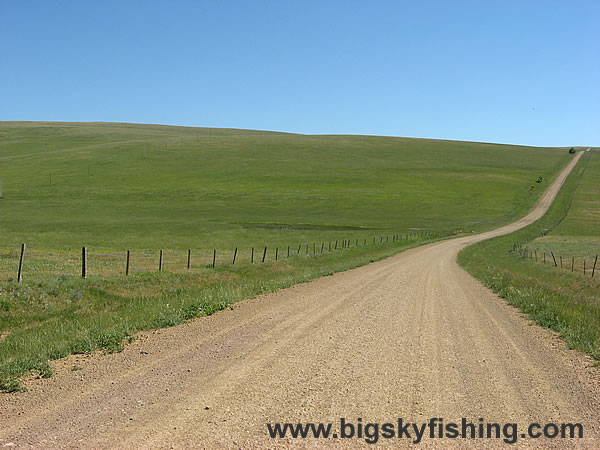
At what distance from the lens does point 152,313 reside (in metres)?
12.7

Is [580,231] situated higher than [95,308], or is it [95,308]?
[580,231]

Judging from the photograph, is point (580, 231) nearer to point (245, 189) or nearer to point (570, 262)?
point (570, 262)

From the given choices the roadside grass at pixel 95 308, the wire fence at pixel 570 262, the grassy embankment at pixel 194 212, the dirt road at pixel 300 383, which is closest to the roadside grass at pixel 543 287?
the wire fence at pixel 570 262

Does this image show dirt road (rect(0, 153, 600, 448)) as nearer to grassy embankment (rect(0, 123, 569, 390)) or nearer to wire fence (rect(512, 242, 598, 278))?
grassy embankment (rect(0, 123, 569, 390))

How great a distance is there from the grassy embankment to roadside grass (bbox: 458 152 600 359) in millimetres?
7469

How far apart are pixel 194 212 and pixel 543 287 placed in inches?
2413

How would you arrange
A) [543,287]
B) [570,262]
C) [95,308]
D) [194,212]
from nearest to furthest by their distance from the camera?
[95,308] → [543,287] → [570,262] → [194,212]

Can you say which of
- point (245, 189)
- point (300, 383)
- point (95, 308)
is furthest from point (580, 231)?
point (300, 383)

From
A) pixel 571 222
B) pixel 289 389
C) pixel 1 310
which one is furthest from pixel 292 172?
pixel 289 389

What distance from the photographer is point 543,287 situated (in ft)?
67.1

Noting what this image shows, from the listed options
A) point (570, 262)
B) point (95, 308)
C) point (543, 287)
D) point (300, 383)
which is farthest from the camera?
point (570, 262)

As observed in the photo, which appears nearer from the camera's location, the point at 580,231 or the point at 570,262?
the point at 570,262

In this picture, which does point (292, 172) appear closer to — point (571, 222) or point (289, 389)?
point (571, 222)

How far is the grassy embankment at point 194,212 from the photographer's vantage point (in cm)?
1456
